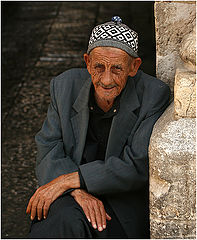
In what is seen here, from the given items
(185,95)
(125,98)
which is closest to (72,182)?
(125,98)

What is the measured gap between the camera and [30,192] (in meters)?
3.60

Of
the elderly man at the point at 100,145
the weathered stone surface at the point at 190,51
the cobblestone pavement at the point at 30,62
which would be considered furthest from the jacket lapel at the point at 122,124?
the cobblestone pavement at the point at 30,62

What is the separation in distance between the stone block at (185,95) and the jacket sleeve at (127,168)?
0.34 m

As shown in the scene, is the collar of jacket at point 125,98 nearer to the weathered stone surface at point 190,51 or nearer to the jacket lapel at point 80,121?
the jacket lapel at point 80,121

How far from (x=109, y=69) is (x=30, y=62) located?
3595 mm

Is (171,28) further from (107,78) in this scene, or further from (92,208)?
(92,208)

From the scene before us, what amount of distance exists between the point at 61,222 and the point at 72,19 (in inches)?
200

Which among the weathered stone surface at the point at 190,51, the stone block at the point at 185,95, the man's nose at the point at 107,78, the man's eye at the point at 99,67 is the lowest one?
the man's nose at the point at 107,78

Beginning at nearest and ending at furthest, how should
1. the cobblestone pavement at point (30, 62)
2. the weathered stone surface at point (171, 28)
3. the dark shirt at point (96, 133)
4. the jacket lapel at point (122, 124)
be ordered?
1. the weathered stone surface at point (171, 28)
2. the jacket lapel at point (122, 124)
3. the dark shirt at point (96, 133)
4. the cobblestone pavement at point (30, 62)

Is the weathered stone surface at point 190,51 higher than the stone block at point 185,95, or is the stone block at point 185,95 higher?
the weathered stone surface at point 190,51

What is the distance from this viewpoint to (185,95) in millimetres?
1865

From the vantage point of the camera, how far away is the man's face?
2176 mm

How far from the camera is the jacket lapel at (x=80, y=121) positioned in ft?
7.98

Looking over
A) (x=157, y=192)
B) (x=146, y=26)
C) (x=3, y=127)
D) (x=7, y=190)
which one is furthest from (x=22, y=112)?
(x=157, y=192)
